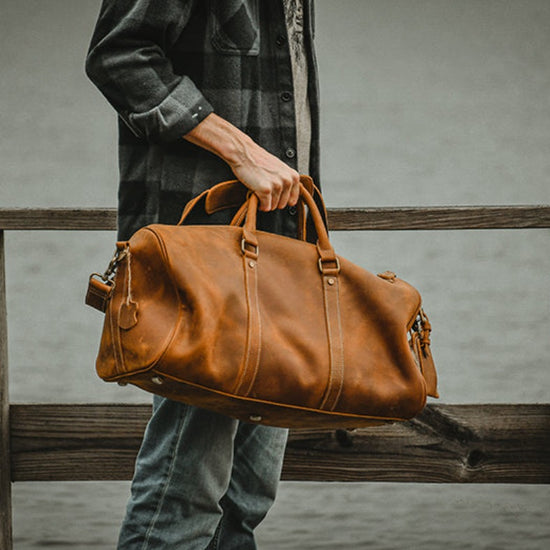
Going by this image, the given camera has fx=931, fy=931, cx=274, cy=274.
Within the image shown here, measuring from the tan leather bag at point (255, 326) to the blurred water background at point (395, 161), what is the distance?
444 centimetres

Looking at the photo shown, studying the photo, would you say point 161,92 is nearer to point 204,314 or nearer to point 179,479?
point 204,314

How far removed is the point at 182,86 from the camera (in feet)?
3.82

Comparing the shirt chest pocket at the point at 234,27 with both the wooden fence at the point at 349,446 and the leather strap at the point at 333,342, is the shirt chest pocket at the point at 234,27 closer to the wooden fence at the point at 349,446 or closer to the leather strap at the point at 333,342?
the leather strap at the point at 333,342

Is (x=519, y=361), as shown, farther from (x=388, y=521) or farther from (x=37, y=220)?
(x=37, y=220)

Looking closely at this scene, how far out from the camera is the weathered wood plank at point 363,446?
1.97 meters

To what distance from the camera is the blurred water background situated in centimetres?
708

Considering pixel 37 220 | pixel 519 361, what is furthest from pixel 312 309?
pixel 519 361

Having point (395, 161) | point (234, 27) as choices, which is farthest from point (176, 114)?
point (395, 161)

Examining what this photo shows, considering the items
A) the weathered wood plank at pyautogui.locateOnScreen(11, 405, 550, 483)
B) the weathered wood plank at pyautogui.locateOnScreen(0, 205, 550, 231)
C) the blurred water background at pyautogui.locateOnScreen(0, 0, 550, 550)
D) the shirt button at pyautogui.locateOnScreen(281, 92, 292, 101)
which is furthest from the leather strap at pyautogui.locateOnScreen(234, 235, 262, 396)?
the blurred water background at pyautogui.locateOnScreen(0, 0, 550, 550)

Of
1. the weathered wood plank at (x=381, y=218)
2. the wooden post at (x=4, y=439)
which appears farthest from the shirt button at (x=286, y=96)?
the wooden post at (x=4, y=439)

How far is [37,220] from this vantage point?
6.03 feet

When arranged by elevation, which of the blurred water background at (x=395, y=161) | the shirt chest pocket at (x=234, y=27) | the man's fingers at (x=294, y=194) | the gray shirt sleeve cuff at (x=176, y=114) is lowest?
the blurred water background at (x=395, y=161)

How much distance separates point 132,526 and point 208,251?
410 millimetres

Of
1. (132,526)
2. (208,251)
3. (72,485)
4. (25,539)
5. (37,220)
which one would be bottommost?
(72,485)
